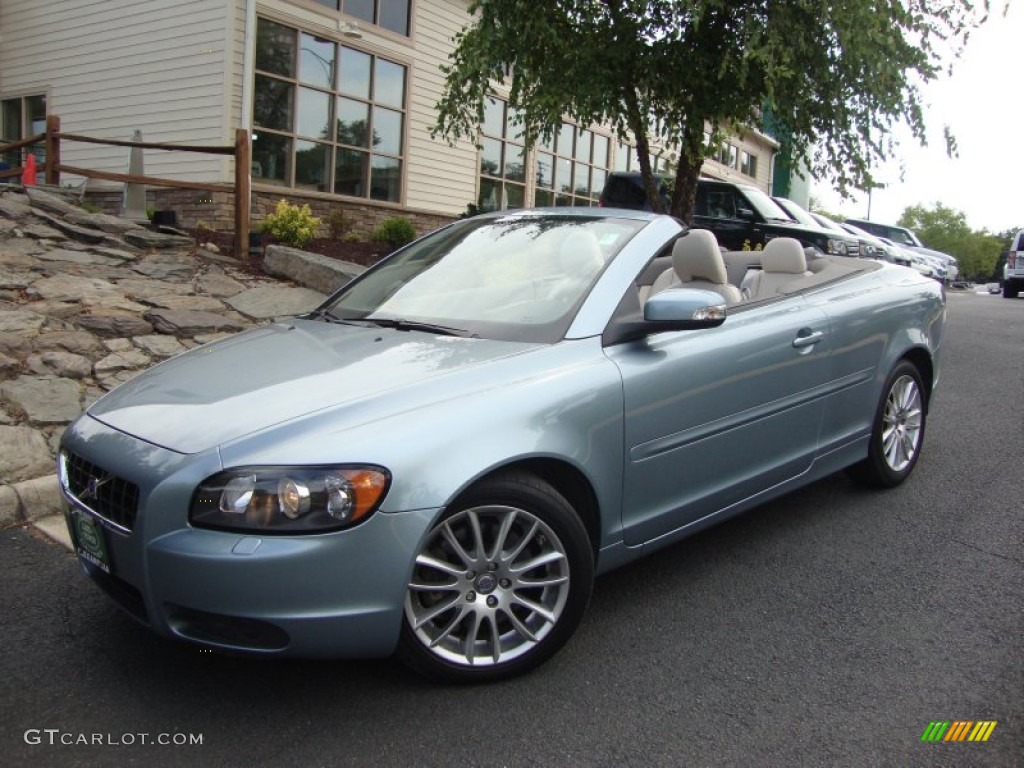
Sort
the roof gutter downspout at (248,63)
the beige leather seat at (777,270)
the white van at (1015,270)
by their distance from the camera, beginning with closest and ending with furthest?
the beige leather seat at (777,270) < the roof gutter downspout at (248,63) < the white van at (1015,270)

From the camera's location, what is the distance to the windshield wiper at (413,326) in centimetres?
319

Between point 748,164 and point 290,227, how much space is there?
25839mm

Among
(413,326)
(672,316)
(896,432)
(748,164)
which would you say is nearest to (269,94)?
(413,326)

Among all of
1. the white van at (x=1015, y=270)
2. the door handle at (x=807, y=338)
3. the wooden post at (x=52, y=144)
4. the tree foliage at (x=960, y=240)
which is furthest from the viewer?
the tree foliage at (x=960, y=240)

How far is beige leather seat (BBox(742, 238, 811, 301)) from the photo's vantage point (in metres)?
4.61

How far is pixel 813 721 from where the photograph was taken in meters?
2.50

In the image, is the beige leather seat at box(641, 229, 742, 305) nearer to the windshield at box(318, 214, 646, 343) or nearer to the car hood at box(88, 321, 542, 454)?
the windshield at box(318, 214, 646, 343)

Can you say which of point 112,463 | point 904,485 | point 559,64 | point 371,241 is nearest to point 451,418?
point 112,463

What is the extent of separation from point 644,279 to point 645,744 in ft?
5.99

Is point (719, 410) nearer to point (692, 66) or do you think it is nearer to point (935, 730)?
point (935, 730)

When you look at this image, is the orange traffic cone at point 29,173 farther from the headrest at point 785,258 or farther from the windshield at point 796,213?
the headrest at point 785,258

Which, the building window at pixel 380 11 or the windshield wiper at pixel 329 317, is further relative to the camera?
the building window at pixel 380 11

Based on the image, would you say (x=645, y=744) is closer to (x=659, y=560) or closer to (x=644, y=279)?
(x=659, y=560)

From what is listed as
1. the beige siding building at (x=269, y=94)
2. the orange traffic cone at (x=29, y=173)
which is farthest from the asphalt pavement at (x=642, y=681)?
the orange traffic cone at (x=29, y=173)
